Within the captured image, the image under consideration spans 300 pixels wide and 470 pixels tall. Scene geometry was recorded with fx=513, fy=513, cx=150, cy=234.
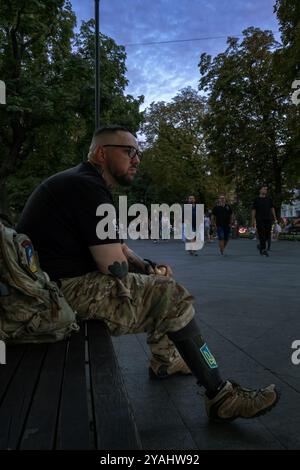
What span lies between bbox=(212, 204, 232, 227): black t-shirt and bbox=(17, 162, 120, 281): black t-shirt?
1368cm

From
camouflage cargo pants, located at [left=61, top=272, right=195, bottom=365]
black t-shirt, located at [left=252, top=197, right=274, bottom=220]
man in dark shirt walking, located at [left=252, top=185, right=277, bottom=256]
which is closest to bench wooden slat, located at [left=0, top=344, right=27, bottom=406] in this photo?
camouflage cargo pants, located at [left=61, top=272, right=195, bottom=365]

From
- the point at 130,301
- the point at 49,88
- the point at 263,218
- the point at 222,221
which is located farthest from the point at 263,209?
the point at 130,301

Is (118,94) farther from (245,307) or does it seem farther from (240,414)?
(240,414)

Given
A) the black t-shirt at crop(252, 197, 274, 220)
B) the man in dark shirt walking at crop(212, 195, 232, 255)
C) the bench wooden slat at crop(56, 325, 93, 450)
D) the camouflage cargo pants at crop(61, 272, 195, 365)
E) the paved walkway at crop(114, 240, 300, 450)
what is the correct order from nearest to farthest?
the bench wooden slat at crop(56, 325, 93, 450) < the paved walkway at crop(114, 240, 300, 450) < the camouflage cargo pants at crop(61, 272, 195, 365) < the black t-shirt at crop(252, 197, 274, 220) < the man in dark shirt walking at crop(212, 195, 232, 255)

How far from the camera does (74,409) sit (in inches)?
63.9

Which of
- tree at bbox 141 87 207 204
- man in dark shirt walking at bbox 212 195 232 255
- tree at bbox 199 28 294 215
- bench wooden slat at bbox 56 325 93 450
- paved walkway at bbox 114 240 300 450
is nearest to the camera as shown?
bench wooden slat at bbox 56 325 93 450

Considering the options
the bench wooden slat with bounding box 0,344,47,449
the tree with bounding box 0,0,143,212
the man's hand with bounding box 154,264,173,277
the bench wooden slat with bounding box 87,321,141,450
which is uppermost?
the tree with bounding box 0,0,143,212

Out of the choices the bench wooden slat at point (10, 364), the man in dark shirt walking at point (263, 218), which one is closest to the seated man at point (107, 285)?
the bench wooden slat at point (10, 364)

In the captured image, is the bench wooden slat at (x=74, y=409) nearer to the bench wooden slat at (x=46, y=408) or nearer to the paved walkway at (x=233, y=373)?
the bench wooden slat at (x=46, y=408)

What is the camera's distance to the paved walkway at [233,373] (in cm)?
262

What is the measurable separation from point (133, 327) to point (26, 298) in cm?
74

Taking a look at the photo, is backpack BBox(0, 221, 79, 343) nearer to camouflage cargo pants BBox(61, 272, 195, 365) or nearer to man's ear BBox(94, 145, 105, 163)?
camouflage cargo pants BBox(61, 272, 195, 365)

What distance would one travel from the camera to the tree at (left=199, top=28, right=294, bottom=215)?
3262 cm

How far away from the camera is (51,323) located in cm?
235
